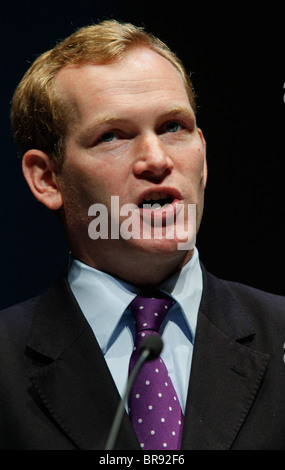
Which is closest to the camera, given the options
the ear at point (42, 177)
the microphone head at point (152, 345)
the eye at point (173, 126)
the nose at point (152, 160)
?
the microphone head at point (152, 345)

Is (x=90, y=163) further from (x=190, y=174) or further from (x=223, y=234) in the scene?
(x=223, y=234)

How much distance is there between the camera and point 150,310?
1640mm

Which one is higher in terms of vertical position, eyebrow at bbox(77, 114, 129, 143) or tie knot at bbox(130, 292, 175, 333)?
eyebrow at bbox(77, 114, 129, 143)

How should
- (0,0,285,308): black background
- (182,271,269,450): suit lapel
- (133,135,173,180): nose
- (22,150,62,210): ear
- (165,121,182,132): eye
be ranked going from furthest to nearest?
(0,0,285,308): black background → (22,150,62,210): ear → (165,121,182,132): eye → (133,135,173,180): nose → (182,271,269,450): suit lapel

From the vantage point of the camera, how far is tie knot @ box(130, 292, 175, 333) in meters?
1.62

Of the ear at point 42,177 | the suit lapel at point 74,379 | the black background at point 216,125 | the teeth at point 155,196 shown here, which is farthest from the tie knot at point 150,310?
the black background at point 216,125

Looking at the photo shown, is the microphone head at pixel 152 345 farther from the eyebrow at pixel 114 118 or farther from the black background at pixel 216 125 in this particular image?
the black background at pixel 216 125

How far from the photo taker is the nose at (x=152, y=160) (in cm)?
159

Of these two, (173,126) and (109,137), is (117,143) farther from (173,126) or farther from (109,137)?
(173,126)

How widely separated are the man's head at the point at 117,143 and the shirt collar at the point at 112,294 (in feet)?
0.08

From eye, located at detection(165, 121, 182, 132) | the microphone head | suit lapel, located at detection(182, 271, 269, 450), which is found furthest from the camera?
eye, located at detection(165, 121, 182, 132)

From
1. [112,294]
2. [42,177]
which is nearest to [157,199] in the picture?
[112,294]

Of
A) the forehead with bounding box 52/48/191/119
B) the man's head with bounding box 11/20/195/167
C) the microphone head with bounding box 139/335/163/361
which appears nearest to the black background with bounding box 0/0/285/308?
the man's head with bounding box 11/20/195/167

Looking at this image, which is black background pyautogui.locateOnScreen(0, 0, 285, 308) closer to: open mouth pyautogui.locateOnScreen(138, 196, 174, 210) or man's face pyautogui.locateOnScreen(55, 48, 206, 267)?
man's face pyautogui.locateOnScreen(55, 48, 206, 267)
